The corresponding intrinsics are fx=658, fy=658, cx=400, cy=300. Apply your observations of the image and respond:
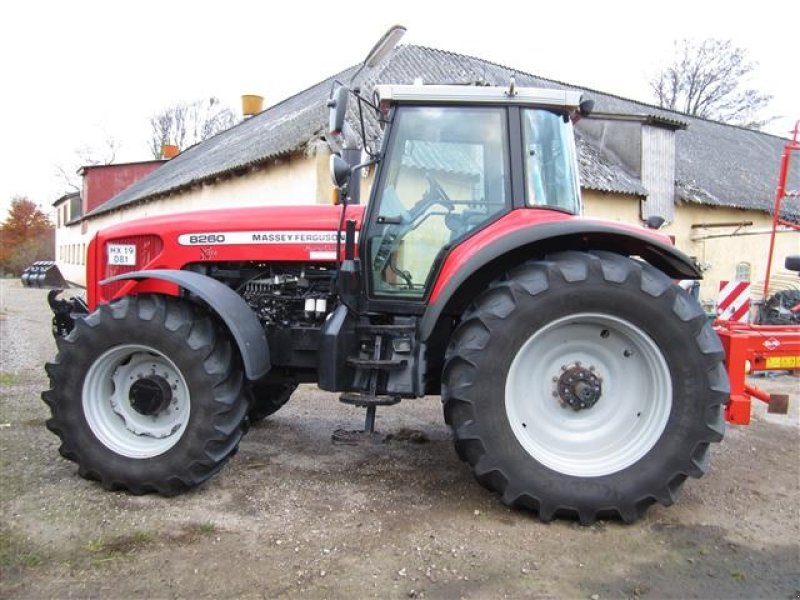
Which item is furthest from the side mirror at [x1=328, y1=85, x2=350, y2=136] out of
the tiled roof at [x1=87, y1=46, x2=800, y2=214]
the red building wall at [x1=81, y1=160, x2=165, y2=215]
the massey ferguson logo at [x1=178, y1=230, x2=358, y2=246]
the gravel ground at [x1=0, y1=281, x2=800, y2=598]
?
the red building wall at [x1=81, y1=160, x2=165, y2=215]

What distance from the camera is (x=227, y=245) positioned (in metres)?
4.24

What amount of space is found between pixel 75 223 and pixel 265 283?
36581 mm

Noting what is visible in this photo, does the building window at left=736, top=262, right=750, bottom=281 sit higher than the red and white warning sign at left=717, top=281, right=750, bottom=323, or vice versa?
the building window at left=736, top=262, right=750, bottom=281

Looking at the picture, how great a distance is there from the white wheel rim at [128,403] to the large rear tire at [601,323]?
164cm

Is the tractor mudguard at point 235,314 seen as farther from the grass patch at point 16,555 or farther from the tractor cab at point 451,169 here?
the grass patch at point 16,555

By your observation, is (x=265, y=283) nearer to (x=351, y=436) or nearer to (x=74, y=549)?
(x=351, y=436)

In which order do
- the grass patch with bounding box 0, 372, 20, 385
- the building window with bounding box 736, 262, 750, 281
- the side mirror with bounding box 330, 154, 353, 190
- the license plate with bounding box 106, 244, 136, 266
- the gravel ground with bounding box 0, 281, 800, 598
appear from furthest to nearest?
the building window with bounding box 736, 262, 750, 281 → the grass patch with bounding box 0, 372, 20, 385 → the license plate with bounding box 106, 244, 136, 266 → the side mirror with bounding box 330, 154, 353, 190 → the gravel ground with bounding box 0, 281, 800, 598

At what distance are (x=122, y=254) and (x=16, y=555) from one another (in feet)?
7.09

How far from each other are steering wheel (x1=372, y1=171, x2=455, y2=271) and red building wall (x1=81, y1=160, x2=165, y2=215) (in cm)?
3139

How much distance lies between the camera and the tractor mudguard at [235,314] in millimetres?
3682

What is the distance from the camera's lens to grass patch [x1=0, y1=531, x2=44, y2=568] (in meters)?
2.88

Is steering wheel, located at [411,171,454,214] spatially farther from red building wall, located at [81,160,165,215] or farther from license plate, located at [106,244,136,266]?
red building wall, located at [81,160,165,215]

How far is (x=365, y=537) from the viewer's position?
3227mm

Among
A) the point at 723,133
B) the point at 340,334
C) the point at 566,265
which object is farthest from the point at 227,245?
the point at 723,133
